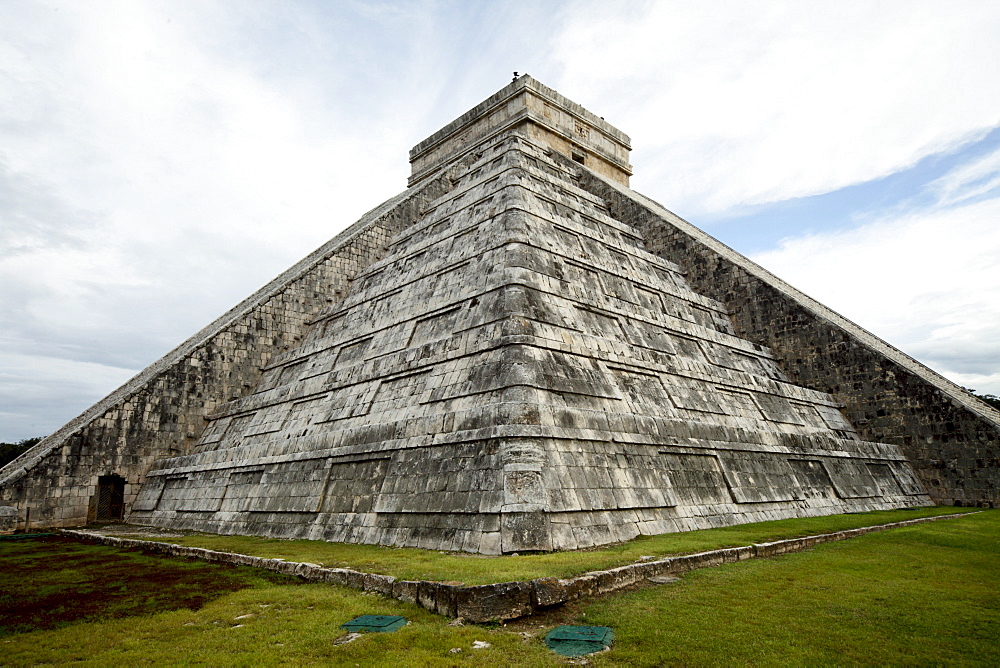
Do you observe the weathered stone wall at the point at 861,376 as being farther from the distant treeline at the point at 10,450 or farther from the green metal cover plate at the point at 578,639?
the distant treeline at the point at 10,450

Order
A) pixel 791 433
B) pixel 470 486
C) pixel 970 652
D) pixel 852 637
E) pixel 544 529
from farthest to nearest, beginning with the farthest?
1. pixel 791 433
2. pixel 470 486
3. pixel 544 529
4. pixel 852 637
5. pixel 970 652

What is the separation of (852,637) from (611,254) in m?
13.8

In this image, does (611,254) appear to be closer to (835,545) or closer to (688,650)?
(835,545)

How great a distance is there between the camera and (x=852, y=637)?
211 inches

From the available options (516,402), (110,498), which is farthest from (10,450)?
(516,402)

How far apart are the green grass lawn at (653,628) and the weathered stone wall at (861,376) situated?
1135 centimetres

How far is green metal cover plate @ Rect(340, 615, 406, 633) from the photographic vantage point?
592 cm

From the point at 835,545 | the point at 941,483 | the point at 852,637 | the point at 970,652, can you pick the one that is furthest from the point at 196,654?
the point at 941,483

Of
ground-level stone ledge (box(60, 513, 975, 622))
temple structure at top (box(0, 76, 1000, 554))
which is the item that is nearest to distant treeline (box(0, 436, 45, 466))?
temple structure at top (box(0, 76, 1000, 554))

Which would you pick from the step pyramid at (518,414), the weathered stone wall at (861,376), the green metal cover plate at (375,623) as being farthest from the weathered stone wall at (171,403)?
the green metal cover plate at (375,623)

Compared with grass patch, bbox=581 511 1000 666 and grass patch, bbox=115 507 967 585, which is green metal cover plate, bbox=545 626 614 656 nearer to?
grass patch, bbox=581 511 1000 666

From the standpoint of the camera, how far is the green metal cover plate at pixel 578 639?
5309 mm

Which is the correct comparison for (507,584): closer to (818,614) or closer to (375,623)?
(375,623)

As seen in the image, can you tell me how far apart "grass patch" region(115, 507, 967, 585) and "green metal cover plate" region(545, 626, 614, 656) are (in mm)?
955
